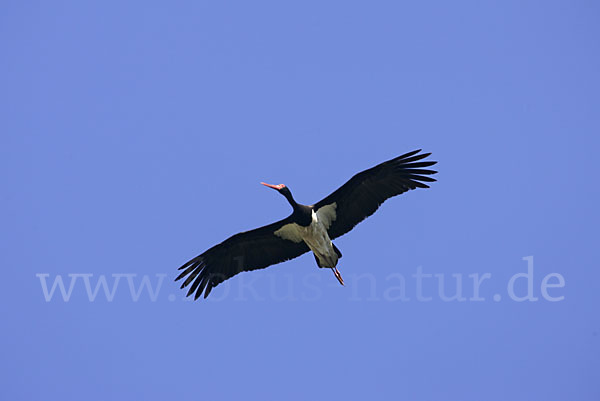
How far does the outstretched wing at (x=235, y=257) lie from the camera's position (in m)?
20.7

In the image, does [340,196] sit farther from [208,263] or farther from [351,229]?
[208,263]

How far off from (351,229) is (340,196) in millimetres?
848

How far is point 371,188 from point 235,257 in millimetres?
3655

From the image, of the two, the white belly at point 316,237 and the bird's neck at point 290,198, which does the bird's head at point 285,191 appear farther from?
the white belly at point 316,237

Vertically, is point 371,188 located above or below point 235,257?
above

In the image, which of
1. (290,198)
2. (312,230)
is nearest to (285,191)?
(290,198)

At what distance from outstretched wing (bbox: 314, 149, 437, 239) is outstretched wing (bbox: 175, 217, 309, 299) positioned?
1250 millimetres

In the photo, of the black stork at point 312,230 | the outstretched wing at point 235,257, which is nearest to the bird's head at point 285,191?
the black stork at point 312,230

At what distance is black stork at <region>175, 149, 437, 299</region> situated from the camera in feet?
65.2

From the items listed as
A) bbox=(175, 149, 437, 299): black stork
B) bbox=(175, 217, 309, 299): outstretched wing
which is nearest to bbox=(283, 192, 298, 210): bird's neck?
bbox=(175, 149, 437, 299): black stork

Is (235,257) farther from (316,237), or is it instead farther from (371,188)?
(371,188)

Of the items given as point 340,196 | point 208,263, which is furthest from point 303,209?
point 208,263

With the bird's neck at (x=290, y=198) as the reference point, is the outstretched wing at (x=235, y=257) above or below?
below

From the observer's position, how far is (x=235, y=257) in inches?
821
